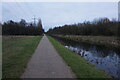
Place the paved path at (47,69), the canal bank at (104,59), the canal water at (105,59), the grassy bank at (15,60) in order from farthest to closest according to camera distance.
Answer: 1. the canal bank at (104,59)
2. the canal water at (105,59)
3. the grassy bank at (15,60)
4. the paved path at (47,69)

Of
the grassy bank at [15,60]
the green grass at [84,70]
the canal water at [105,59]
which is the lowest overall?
the canal water at [105,59]

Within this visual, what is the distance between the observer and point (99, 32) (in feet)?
195

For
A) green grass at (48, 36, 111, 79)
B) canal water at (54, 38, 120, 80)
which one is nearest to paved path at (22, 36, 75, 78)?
green grass at (48, 36, 111, 79)

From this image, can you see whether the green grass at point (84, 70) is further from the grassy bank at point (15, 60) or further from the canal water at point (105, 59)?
the grassy bank at point (15, 60)

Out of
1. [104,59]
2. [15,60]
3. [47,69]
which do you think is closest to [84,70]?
[47,69]

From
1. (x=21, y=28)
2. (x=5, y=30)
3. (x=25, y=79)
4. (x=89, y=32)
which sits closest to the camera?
(x=25, y=79)

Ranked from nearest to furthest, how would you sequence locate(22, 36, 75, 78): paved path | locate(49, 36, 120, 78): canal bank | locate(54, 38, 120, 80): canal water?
locate(22, 36, 75, 78): paved path < locate(54, 38, 120, 80): canal water < locate(49, 36, 120, 78): canal bank

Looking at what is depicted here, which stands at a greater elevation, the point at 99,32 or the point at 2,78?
the point at 99,32

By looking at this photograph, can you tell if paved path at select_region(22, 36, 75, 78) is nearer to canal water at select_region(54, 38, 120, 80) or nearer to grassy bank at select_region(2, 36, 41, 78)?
grassy bank at select_region(2, 36, 41, 78)

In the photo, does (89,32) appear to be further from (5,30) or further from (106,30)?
(5,30)

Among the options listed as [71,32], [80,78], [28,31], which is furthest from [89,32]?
[80,78]

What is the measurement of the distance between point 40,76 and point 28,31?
83.7m

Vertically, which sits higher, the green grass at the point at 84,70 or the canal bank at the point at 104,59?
the green grass at the point at 84,70

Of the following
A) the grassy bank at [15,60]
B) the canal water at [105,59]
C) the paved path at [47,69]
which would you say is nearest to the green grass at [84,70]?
the paved path at [47,69]
